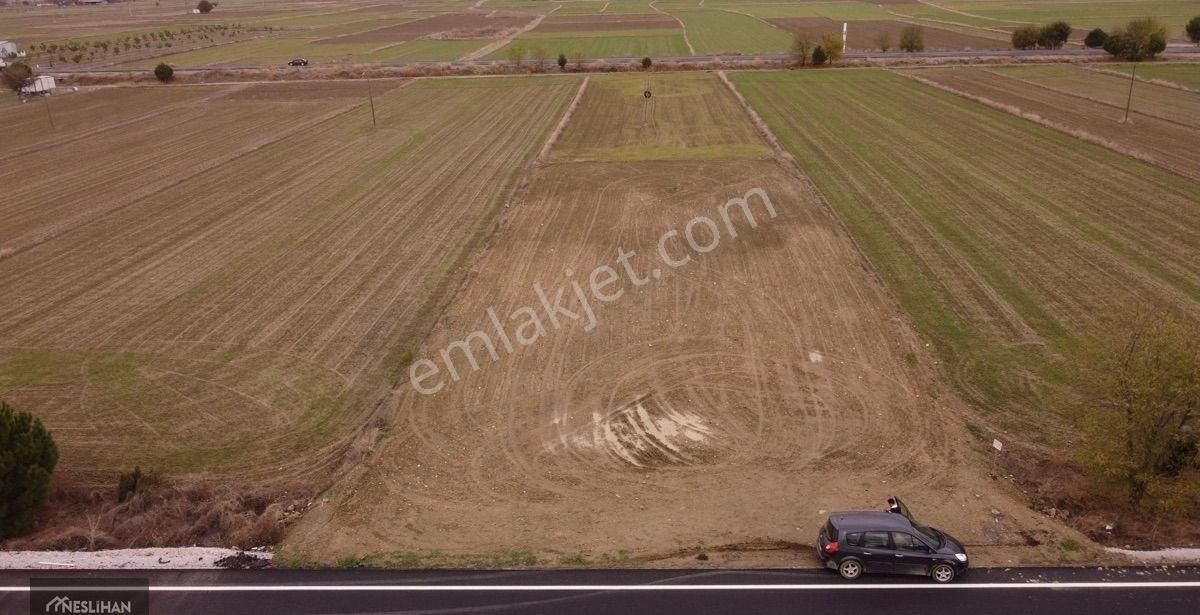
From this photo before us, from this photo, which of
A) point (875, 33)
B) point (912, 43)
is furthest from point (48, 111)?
point (875, 33)

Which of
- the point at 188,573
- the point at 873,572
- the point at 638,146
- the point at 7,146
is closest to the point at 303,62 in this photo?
the point at 7,146

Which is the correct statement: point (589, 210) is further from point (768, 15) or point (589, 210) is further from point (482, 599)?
point (768, 15)

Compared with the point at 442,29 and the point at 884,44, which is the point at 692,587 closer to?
the point at 884,44

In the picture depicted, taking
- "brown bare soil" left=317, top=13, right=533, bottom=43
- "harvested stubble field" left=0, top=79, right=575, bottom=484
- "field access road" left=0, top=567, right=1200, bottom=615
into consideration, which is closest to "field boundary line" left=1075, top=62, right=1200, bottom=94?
"harvested stubble field" left=0, top=79, right=575, bottom=484

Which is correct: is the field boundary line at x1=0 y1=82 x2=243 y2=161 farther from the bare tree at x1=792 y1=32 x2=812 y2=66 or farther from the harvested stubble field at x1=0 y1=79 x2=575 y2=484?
the bare tree at x1=792 y1=32 x2=812 y2=66

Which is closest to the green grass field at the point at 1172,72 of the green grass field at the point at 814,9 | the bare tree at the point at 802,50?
the bare tree at the point at 802,50

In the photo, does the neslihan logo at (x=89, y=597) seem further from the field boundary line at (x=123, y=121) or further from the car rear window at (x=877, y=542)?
the field boundary line at (x=123, y=121)
